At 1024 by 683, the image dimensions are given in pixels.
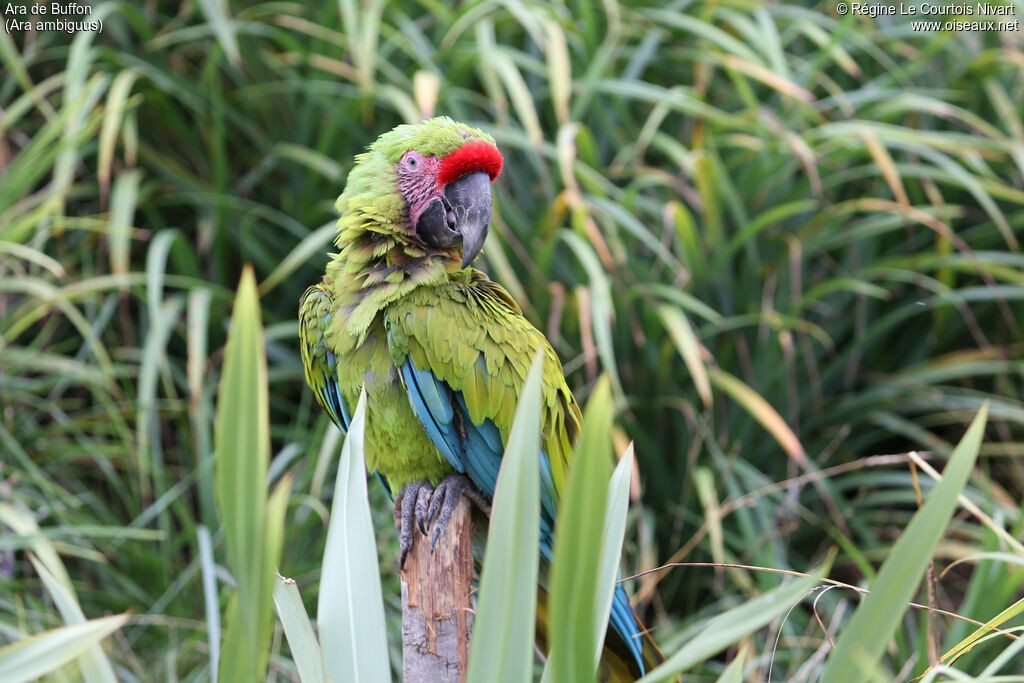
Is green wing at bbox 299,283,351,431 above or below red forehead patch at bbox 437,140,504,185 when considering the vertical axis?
below

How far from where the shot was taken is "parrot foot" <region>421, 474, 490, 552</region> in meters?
1.11

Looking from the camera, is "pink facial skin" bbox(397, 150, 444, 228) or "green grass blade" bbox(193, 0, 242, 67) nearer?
"pink facial skin" bbox(397, 150, 444, 228)

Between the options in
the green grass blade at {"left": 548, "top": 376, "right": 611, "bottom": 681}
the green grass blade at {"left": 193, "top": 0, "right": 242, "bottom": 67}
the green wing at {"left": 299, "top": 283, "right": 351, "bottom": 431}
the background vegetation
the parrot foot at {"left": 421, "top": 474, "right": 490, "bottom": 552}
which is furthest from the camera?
the green grass blade at {"left": 193, "top": 0, "right": 242, "bottom": 67}

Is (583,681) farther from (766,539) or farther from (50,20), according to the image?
(50,20)

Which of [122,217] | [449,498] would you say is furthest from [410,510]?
[122,217]

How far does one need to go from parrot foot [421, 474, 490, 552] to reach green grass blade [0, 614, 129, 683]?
51 centimetres

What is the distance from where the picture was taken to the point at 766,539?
180cm

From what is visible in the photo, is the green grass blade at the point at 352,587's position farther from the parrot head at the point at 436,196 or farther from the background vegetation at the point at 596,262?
the background vegetation at the point at 596,262

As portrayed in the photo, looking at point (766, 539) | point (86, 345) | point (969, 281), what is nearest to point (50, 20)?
point (86, 345)

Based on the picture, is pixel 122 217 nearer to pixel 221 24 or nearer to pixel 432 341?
pixel 221 24

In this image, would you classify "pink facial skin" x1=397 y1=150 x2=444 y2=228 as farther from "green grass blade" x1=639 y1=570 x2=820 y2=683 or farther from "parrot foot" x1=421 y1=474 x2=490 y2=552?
"green grass blade" x1=639 y1=570 x2=820 y2=683

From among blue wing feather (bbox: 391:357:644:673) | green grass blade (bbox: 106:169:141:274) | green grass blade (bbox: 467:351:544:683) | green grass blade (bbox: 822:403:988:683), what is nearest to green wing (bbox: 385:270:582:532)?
blue wing feather (bbox: 391:357:644:673)

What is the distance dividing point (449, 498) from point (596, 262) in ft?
2.95

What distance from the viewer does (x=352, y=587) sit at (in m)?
0.78
